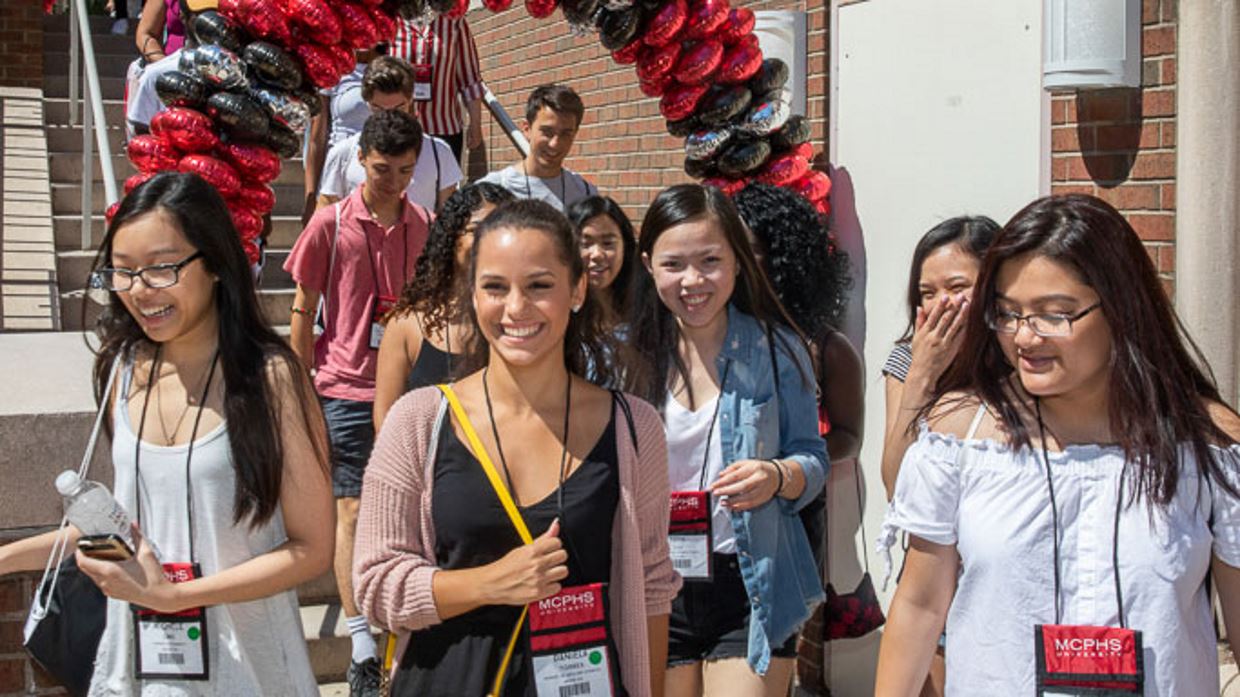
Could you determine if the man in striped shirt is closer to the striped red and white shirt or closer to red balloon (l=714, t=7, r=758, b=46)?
the striped red and white shirt

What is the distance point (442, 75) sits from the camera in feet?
29.8

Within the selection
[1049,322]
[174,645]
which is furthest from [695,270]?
[174,645]

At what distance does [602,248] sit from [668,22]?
116 centimetres

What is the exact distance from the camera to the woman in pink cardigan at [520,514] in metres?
2.78

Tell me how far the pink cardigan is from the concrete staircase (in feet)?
9.44

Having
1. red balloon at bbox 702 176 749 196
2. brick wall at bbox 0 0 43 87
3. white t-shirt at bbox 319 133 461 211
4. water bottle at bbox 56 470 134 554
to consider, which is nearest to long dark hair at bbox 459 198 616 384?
water bottle at bbox 56 470 134 554

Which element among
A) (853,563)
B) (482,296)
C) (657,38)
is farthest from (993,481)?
(657,38)

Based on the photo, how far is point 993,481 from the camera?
8.93ft

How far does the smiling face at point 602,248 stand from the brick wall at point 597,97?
57.8 inches

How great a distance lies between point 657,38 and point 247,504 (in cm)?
353

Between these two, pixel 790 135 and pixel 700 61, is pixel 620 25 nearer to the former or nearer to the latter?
pixel 700 61

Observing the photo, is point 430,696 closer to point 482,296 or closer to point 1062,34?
point 482,296

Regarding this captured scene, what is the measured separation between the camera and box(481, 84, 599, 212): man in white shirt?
6.90 metres

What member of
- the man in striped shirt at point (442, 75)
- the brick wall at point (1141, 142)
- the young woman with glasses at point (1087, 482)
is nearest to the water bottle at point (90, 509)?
the young woman with glasses at point (1087, 482)
